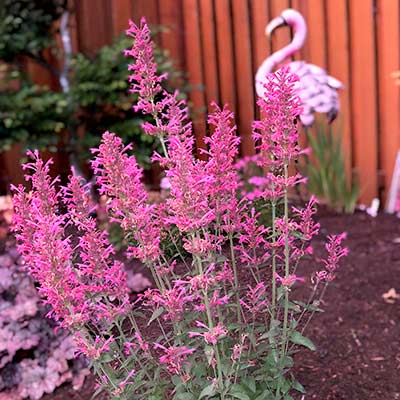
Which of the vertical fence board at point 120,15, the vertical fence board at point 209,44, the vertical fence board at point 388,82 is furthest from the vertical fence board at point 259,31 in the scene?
the vertical fence board at point 120,15

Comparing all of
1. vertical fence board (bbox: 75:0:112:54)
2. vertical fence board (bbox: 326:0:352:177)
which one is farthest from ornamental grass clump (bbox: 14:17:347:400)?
vertical fence board (bbox: 75:0:112:54)

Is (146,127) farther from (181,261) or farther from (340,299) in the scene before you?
(340,299)

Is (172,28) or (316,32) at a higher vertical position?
(172,28)

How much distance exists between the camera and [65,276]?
57.4 inches

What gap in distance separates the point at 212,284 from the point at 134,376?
41cm

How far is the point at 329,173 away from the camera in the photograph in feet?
15.0

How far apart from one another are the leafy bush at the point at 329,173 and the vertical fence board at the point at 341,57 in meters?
0.13

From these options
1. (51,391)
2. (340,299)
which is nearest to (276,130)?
(51,391)

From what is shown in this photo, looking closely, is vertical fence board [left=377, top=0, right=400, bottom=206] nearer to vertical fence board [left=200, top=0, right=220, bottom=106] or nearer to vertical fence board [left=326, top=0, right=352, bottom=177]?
vertical fence board [left=326, top=0, right=352, bottom=177]

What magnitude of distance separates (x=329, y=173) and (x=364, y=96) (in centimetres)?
56

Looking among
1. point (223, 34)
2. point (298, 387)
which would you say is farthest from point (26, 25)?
point (298, 387)

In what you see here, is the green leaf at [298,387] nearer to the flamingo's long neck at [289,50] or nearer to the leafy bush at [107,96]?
the flamingo's long neck at [289,50]

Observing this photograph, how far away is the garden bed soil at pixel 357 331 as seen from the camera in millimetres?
2541

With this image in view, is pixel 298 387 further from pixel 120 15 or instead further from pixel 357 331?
pixel 120 15
